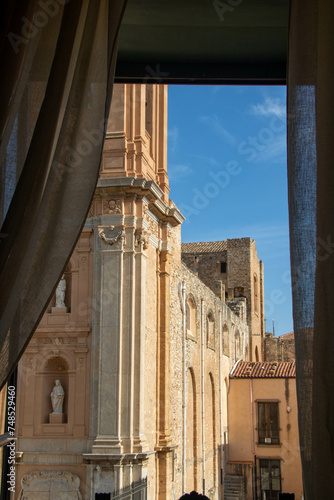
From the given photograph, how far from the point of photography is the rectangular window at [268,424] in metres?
23.1

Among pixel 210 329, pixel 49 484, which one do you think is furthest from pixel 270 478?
pixel 49 484

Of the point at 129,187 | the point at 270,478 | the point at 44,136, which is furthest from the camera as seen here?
the point at 270,478

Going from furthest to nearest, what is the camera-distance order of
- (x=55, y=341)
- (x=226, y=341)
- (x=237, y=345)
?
(x=237, y=345), (x=226, y=341), (x=55, y=341)

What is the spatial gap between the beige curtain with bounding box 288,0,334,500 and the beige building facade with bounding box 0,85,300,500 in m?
10.5

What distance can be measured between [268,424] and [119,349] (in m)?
12.4

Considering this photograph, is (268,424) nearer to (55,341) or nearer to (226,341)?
(226,341)

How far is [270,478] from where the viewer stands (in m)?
22.8

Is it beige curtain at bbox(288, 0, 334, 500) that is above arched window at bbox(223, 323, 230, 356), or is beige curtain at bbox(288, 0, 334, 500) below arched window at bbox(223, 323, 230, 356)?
below

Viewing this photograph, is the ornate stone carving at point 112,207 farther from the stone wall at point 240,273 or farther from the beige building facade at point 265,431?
the stone wall at point 240,273

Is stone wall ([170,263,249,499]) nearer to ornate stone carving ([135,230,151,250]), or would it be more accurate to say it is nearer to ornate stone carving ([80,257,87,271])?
ornate stone carving ([135,230,151,250])

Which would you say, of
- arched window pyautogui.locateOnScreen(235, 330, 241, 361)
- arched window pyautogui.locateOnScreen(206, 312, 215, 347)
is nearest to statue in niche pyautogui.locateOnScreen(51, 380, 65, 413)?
arched window pyautogui.locateOnScreen(206, 312, 215, 347)

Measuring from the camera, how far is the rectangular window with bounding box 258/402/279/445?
2308cm

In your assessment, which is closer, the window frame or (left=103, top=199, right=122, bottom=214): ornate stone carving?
(left=103, top=199, right=122, bottom=214): ornate stone carving

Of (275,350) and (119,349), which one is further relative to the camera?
(275,350)
